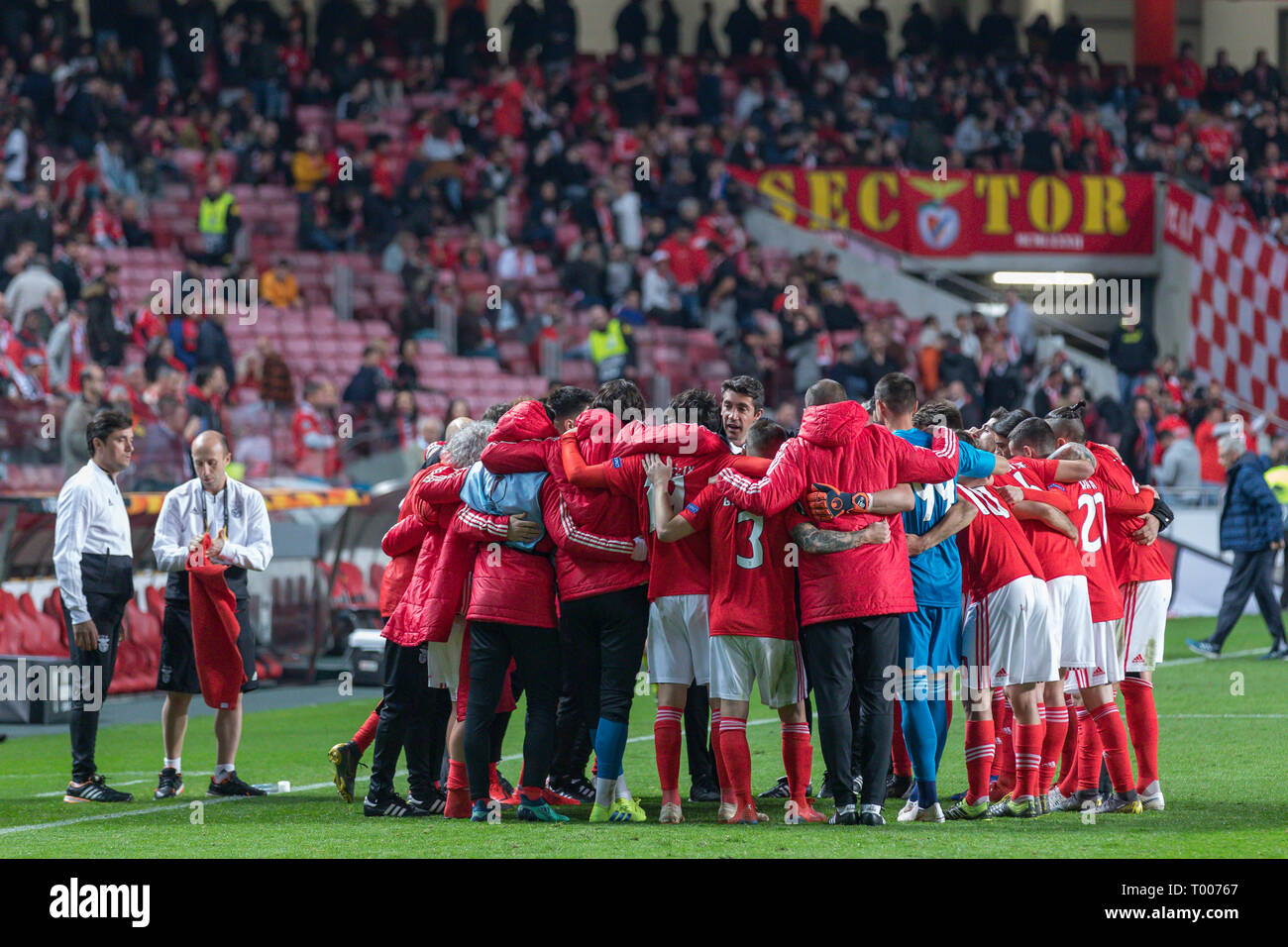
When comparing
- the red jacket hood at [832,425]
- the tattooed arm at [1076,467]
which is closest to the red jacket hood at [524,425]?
the red jacket hood at [832,425]

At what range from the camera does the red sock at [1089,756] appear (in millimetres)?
7227

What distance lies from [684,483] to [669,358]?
12569 millimetres

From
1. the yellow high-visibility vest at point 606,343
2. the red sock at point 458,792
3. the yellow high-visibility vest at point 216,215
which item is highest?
the yellow high-visibility vest at point 216,215

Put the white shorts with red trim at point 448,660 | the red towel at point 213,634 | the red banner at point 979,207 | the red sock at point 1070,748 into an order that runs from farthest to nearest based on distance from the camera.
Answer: the red banner at point 979,207 → the red towel at point 213,634 → the red sock at point 1070,748 → the white shorts with red trim at point 448,660

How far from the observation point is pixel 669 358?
63.0ft

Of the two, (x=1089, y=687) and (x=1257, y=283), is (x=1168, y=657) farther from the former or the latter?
(x=1257, y=283)

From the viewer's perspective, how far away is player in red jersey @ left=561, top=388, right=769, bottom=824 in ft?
22.0

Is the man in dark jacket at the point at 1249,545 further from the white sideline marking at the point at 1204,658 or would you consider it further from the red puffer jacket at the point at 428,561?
the red puffer jacket at the point at 428,561

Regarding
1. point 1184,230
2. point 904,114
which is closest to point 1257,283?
point 1184,230

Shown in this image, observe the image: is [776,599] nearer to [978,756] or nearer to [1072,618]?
[978,756]

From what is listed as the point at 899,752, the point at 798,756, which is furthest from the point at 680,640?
the point at 899,752

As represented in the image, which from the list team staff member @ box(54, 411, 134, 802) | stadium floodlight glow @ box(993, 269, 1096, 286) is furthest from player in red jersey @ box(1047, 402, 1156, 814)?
stadium floodlight glow @ box(993, 269, 1096, 286)

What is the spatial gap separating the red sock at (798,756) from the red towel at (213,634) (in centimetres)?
286

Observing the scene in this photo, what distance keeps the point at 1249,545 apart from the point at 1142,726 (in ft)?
22.8
